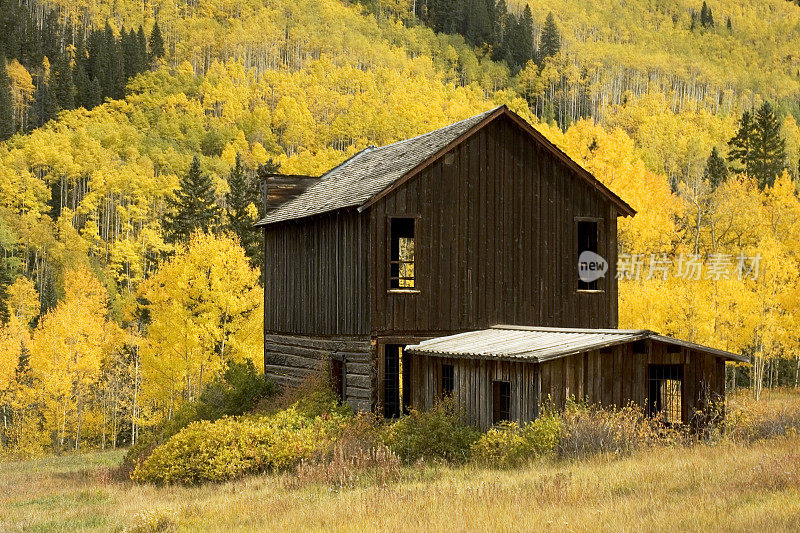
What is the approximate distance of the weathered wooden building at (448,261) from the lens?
2670 cm

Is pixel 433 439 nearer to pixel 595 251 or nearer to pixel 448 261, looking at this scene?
pixel 448 261

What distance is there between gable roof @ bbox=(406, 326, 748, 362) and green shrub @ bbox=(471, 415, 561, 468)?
4.80ft

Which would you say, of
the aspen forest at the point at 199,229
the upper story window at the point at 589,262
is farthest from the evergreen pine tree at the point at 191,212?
the upper story window at the point at 589,262

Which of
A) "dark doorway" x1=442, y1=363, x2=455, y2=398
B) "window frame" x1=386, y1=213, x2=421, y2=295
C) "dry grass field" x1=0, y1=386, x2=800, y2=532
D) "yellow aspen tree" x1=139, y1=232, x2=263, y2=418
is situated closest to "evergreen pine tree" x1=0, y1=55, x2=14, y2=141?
"yellow aspen tree" x1=139, y1=232, x2=263, y2=418

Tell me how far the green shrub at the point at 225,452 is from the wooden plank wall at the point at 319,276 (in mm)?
4253

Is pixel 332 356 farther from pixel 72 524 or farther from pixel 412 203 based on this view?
pixel 72 524

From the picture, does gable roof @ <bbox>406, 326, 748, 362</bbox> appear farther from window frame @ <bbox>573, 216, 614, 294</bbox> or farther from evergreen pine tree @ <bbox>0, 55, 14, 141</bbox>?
evergreen pine tree @ <bbox>0, 55, 14, 141</bbox>

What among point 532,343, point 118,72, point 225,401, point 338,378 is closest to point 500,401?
point 532,343

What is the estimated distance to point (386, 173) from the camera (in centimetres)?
2898

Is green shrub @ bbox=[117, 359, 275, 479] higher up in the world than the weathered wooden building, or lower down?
lower down

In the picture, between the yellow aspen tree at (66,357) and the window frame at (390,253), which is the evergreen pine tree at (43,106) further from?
the window frame at (390,253)

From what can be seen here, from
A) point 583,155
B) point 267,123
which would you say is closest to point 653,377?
point 583,155

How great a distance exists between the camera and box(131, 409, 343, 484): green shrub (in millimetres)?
22875

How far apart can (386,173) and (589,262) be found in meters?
7.01
